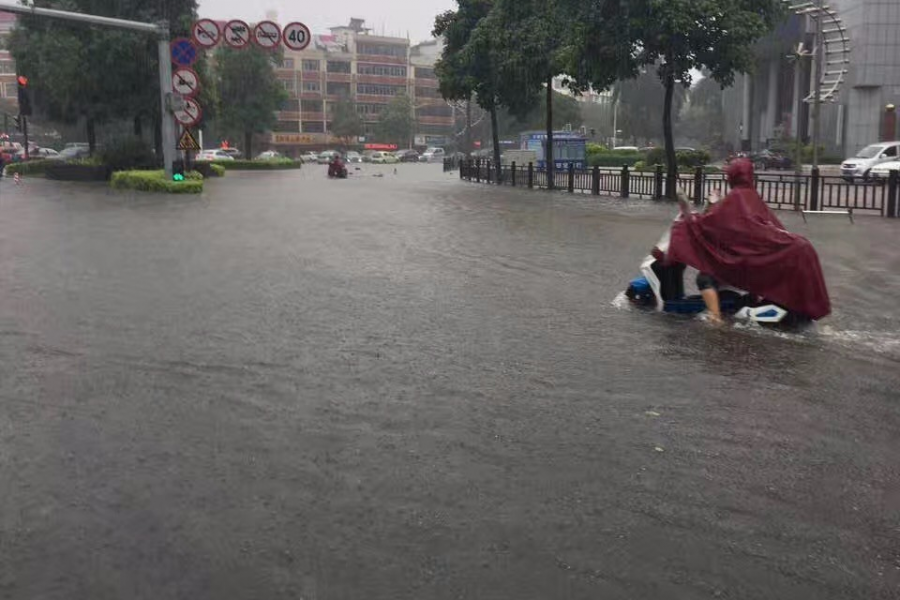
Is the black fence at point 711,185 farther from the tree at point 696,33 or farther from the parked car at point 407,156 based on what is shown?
the parked car at point 407,156

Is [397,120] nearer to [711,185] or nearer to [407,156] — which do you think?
[407,156]

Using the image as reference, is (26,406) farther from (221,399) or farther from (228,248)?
(228,248)

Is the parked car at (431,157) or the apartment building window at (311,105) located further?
the apartment building window at (311,105)

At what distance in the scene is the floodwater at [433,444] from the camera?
11.1 feet

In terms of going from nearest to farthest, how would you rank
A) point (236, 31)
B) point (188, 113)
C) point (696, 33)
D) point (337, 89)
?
1. point (696, 33)
2. point (188, 113)
3. point (236, 31)
4. point (337, 89)

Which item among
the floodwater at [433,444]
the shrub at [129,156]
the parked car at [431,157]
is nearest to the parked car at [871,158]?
the floodwater at [433,444]

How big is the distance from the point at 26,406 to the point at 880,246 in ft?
42.4

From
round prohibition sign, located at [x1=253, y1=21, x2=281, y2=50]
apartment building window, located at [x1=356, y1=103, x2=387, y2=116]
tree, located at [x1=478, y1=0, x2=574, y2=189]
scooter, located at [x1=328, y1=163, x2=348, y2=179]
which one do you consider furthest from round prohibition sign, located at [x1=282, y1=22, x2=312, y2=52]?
apartment building window, located at [x1=356, y1=103, x2=387, y2=116]

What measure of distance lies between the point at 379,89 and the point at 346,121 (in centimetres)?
2163

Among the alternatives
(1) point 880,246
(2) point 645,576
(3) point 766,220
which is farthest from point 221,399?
(1) point 880,246

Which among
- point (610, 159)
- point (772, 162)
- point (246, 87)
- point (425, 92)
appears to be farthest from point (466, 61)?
point (425, 92)

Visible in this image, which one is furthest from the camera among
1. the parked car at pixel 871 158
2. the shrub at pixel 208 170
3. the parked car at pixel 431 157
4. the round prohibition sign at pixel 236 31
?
the parked car at pixel 431 157

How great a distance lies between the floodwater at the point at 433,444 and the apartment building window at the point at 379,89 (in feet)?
370

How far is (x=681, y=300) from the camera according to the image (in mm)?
8664
